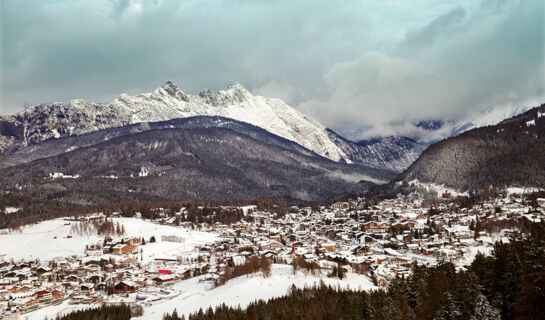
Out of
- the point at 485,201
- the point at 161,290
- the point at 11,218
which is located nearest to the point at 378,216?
the point at 485,201

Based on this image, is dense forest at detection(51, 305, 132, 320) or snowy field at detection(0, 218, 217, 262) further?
snowy field at detection(0, 218, 217, 262)

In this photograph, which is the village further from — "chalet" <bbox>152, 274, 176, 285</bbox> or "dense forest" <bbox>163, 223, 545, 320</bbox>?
"dense forest" <bbox>163, 223, 545, 320</bbox>

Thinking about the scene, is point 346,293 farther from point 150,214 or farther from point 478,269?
point 150,214

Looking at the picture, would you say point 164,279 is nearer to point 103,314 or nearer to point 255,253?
point 103,314

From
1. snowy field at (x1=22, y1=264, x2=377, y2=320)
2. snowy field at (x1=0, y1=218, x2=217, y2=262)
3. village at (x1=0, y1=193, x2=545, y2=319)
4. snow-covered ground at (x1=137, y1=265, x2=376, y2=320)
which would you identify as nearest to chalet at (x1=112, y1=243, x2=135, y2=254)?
village at (x1=0, y1=193, x2=545, y2=319)

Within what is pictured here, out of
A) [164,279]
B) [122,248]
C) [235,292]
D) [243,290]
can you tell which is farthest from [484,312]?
[122,248]

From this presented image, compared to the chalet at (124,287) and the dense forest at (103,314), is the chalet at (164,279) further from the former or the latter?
the dense forest at (103,314)
